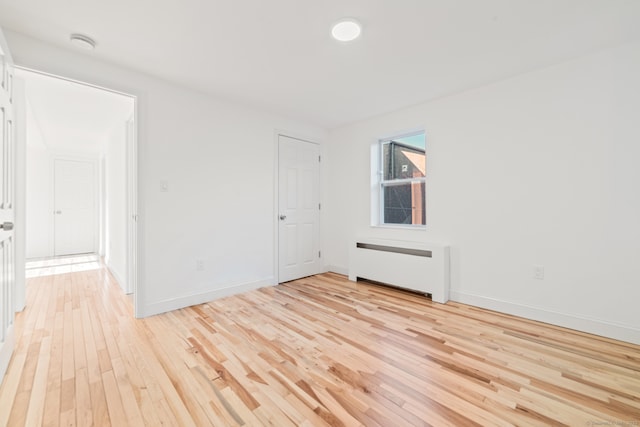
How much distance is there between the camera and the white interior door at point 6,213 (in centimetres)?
169

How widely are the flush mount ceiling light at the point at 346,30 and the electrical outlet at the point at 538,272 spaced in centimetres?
263

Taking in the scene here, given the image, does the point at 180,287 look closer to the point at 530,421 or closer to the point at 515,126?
the point at 530,421

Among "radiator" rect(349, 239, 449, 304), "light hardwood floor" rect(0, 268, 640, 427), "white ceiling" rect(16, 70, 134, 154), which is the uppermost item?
"white ceiling" rect(16, 70, 134, 154)

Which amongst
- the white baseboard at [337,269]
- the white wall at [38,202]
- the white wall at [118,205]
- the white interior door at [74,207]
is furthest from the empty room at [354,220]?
the white interior door at [74,207]

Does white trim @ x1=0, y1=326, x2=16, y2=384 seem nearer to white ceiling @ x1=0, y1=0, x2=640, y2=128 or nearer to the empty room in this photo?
the empty room

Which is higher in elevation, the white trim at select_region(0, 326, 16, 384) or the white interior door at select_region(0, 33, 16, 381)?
the white interior door at select_region(0, 33, 16, 381)

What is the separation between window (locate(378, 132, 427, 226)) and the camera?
11.7 feet

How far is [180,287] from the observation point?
292cm

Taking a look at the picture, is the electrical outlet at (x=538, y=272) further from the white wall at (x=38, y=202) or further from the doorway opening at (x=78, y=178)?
the white wall at (x=38, y=202)

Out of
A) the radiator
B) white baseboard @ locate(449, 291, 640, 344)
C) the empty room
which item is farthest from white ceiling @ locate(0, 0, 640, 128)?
white baseboard @ locate(449, 291, 640, 344)

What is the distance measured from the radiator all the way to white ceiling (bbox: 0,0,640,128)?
6.11 feet

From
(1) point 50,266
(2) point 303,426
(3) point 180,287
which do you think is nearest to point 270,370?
(2) point 303,426

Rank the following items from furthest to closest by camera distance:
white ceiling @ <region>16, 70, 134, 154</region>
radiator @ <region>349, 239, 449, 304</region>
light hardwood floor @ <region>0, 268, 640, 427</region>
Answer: radiator @ <region>349, 239, 449, 304</region>
white ceiling @ <region>16, 70, 134, 154</region>
light hardwood floor @ <region>0, 268, 640, 427</region>

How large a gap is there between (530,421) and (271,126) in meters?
3.70
